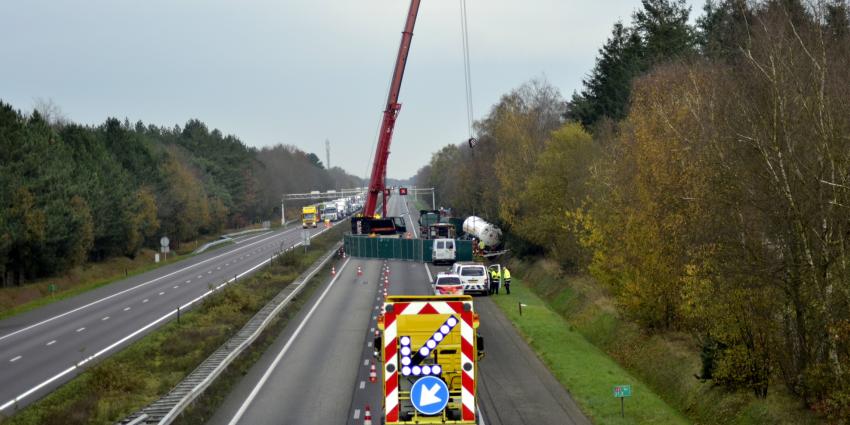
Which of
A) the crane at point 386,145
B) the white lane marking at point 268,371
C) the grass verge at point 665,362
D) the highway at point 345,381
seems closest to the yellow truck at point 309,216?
the crane at point 386,145

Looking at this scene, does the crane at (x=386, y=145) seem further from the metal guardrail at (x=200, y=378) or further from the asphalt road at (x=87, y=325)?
the metal guardrail at (x=200, y=378)

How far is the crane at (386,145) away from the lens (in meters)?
58.6

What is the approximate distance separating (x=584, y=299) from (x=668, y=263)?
15521mm

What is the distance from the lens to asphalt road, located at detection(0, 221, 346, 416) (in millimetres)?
31422

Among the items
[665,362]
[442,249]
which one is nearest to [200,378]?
[665,362]

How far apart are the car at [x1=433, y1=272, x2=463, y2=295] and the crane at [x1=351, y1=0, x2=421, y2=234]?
13198 mm

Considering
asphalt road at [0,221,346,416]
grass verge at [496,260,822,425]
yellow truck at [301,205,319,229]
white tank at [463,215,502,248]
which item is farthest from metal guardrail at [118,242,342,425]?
yellow truck at [301,205,319,229]

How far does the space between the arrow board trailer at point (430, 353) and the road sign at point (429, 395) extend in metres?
0.12

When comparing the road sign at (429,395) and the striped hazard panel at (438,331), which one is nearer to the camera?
the road sign at (429,395)

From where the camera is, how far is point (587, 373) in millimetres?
28922

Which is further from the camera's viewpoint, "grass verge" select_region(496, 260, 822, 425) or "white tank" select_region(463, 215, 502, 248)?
"white tank" select_region(463, 215, 502, 248)

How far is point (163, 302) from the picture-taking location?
54.2m

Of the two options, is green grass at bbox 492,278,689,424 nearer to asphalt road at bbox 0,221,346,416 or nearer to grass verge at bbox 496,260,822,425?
grass verge at bbox 496,260,822,425

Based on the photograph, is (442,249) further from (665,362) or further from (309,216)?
(309,216)
